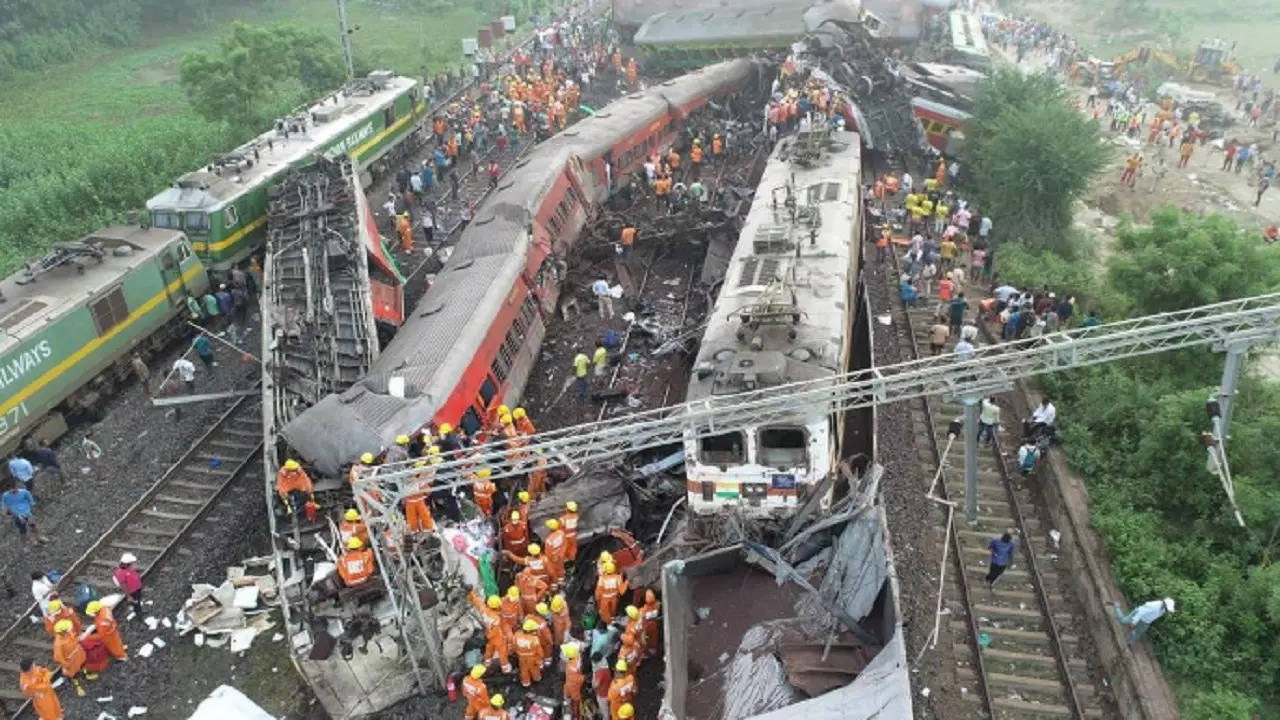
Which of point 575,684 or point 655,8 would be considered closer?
point 575,684

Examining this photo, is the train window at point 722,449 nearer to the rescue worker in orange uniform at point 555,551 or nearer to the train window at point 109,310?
the rescue worker in orange uniform at point 555,551

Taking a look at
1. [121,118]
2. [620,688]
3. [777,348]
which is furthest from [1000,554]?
[121,118]

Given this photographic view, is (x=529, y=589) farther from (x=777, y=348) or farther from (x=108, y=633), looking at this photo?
(x=108, y=633)

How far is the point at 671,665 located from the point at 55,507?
11.5 metres

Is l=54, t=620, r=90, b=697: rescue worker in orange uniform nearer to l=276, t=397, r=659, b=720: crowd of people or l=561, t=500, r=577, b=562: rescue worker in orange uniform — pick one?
l=276, t=397, r=659, b=720: crowd of people

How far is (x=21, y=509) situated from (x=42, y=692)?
4.50 meters

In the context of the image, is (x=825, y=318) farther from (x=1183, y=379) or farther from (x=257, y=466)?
(x=257, y=466)

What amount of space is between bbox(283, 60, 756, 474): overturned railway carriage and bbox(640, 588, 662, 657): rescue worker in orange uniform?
4.29 meters

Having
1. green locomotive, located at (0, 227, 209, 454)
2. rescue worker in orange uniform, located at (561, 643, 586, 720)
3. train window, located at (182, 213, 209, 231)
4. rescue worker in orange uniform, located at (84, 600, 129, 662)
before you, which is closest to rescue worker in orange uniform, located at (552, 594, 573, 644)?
rescue worker in orange uniform, located at (561, 643, 586, 720)

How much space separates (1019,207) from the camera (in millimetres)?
24766

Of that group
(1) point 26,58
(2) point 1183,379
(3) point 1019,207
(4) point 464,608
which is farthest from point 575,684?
(1) point 26,58

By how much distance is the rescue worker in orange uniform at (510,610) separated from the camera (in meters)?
11.3

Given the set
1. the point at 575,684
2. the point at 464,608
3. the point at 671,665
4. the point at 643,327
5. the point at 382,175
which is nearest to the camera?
the point at 671,665

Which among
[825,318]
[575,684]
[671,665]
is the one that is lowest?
[575,684]
